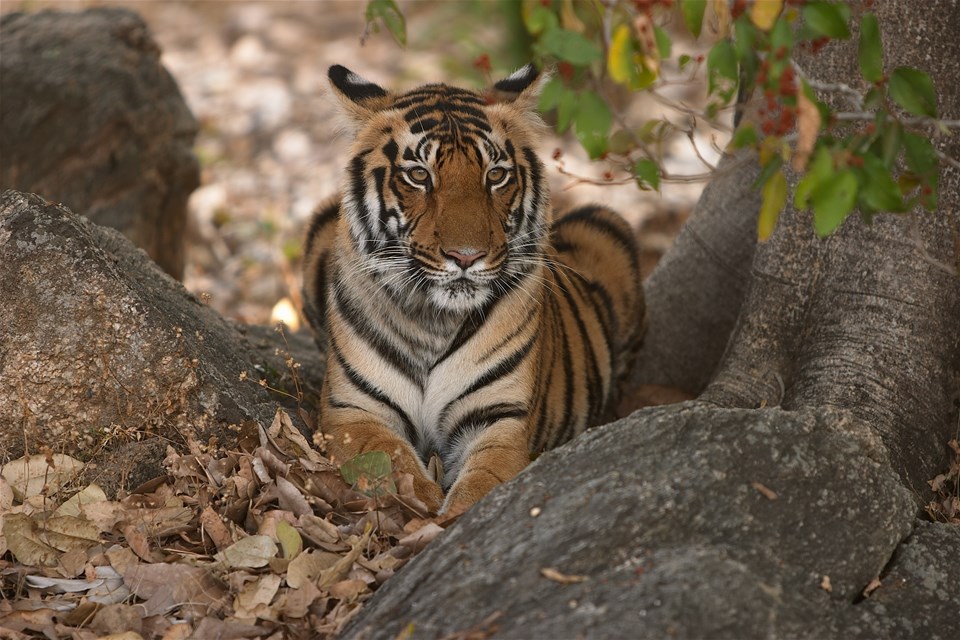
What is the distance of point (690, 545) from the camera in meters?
2.59

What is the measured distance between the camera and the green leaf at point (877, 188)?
93.8 inches

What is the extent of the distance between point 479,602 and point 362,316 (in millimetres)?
1727

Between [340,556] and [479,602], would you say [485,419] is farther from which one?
[479,602]

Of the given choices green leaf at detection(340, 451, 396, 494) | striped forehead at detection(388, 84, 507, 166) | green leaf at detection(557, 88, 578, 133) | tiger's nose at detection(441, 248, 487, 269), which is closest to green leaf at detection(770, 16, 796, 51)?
green leaf at detection(557, 88, 578, 133)

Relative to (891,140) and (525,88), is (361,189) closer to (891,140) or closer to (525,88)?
(525,88)

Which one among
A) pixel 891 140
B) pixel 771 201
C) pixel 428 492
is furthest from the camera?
pixel 428 492

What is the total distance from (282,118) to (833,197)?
9530mm

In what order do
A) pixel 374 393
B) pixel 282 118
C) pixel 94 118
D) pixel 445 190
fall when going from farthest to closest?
1. pixel 282 118
2. pixel 94 118
3. pixel 374 393
4. pixel 445 190

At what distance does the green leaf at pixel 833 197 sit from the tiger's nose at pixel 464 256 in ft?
5.13

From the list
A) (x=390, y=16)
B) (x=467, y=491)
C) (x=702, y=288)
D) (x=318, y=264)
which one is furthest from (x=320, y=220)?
(x=467, y=491)

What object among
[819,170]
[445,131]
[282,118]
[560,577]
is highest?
[819,170]

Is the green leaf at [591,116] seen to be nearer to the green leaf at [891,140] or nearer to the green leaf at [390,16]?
the green leaf at [891,140]

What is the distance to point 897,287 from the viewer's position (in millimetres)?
3844

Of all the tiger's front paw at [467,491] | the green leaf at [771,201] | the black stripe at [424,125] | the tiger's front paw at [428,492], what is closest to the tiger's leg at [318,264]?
the black stripe at [424,125]
